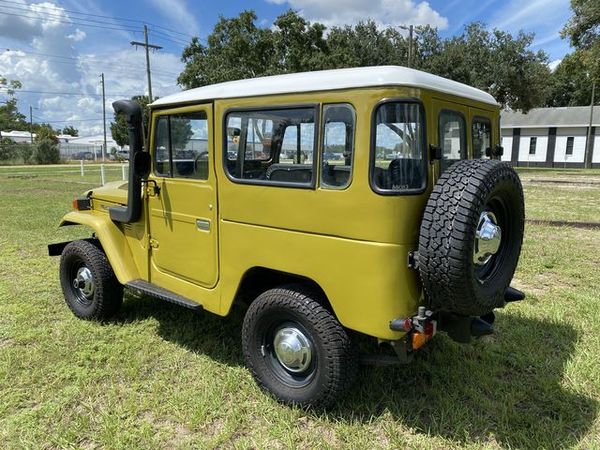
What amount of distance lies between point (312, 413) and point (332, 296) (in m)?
0.79

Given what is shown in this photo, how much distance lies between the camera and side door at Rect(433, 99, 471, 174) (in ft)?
8.71

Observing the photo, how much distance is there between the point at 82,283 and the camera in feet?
14.3

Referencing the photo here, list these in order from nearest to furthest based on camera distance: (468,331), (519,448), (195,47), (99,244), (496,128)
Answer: (519,448) < (468,331) < (496,128) < (99,244) < (195,47)

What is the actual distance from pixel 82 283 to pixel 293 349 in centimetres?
249

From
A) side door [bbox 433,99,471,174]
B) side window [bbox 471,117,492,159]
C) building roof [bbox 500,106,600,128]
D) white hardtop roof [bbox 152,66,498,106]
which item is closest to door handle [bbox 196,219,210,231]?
white hardtop roof [bbox 152,66,498,106]

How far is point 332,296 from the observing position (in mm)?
2680

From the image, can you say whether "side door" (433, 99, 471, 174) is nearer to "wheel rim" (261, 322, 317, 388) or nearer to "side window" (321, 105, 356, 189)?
"side window" (321, 105, 356, 189)

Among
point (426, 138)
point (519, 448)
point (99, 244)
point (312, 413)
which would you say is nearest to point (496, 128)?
point (426, 138)

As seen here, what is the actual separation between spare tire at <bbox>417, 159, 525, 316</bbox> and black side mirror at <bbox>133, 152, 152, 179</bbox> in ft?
7.35

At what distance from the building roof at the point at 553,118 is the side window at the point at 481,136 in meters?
38.9

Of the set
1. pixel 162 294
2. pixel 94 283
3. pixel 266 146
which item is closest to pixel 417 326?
pixel 266 146

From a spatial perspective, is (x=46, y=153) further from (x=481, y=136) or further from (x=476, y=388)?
(x=476, y=388)

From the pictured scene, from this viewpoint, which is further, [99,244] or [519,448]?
[99,244]

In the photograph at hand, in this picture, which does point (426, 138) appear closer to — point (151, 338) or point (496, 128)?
point (496, 128)
